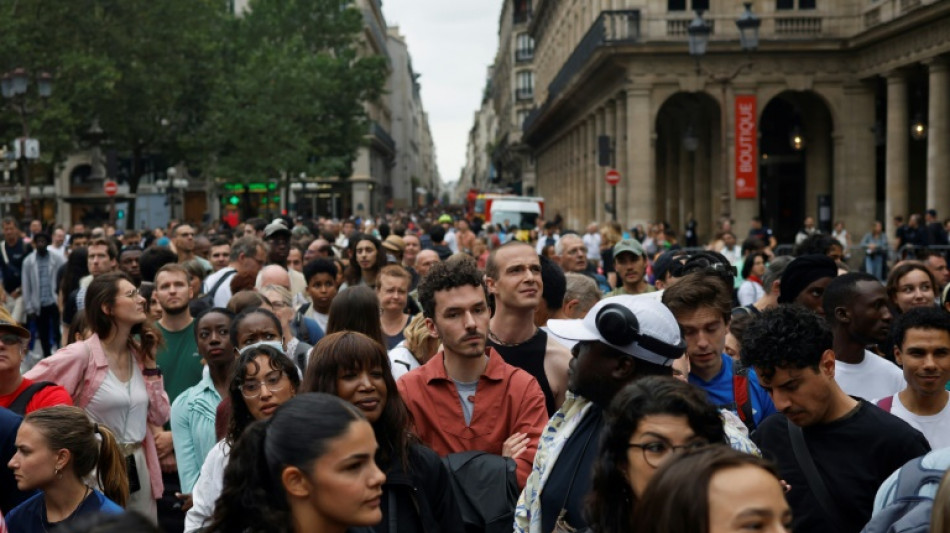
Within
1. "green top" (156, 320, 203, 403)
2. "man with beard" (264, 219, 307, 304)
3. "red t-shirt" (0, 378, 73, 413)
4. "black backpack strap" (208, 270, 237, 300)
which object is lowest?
"green top" (156, 320, 203, 403)

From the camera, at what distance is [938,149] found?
30047mm

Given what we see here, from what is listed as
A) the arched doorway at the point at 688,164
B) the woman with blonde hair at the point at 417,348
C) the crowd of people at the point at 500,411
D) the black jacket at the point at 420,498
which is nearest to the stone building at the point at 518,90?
the arched doorway at the point at 688,164

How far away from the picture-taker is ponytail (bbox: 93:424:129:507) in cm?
537

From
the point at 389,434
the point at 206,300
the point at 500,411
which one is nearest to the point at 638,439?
the point at 389,434

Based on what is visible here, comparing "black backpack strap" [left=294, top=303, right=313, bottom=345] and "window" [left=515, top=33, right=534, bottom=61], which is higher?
"window" [left=515, top=33, right=534, bottom=61]

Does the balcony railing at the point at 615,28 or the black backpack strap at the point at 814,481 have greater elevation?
the balcony railing at the point at 615,28

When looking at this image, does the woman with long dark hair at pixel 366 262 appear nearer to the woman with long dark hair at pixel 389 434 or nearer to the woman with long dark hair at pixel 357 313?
the woman with long dark hair at pixel 357 313

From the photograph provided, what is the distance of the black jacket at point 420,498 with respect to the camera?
4.14m

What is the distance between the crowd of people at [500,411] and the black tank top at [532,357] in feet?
0.05

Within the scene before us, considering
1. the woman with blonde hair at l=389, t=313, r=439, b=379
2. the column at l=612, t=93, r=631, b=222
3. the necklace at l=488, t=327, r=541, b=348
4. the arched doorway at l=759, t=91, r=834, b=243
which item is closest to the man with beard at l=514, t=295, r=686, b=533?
the necklace at l=488, t=327, r=541, b=348

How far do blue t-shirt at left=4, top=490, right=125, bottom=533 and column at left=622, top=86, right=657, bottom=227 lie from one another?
33602 millimetres

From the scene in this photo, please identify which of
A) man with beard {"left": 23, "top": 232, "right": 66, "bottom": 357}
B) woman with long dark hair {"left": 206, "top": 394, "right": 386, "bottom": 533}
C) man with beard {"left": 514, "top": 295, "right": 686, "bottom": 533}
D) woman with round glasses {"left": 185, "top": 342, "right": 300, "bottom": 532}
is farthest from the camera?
man with beard {"left": 23, "top": 232, "right": 66, "bottom": 357}

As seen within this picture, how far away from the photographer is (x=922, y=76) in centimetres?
3481

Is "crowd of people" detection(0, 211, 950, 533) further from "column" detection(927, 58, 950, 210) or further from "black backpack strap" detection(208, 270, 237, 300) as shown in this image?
"column" detection(927, 58, 950, 210)
